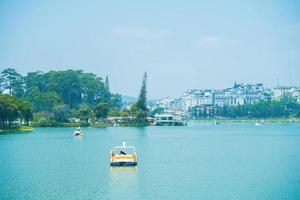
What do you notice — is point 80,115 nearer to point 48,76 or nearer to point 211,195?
point 48,76

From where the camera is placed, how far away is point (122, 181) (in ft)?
108

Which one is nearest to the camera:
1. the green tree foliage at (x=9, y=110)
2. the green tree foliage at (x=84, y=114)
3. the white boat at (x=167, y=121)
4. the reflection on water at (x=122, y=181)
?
the reflection on water at (x=122, y=181)

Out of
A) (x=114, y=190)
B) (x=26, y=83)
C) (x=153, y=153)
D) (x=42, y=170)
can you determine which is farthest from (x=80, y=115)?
(x=114, y=190)

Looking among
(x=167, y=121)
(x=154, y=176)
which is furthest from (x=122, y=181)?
(x=167, y=121)

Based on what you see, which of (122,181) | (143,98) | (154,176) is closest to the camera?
(122,181)

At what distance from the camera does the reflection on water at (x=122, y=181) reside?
2917 centimetres

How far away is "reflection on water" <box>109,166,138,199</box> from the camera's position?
29172 mm

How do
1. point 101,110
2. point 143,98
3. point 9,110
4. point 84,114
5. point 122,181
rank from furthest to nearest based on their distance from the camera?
point 143,98, point 101,110, point 84,114, point 9,110, point 122,181

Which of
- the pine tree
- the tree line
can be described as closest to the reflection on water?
the tree line

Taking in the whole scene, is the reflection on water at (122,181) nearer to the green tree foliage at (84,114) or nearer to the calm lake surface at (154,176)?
the calm lake surface at (154,176)

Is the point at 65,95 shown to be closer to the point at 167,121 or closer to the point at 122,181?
the point at 167,121

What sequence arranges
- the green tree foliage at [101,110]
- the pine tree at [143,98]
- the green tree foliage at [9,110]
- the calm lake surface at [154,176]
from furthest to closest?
the pine tree at [143,98] → the green tree foliage at [101,110] → the green tree foliage at [9,110] → the calm lake surface at [154,176]

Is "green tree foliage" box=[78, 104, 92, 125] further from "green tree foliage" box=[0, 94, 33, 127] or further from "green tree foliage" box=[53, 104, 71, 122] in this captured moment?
"green tree foliage" box=[0, 94, 33, 127]

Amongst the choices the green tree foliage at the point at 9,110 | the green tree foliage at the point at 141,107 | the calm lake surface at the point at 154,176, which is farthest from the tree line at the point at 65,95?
the calm lake surface at the point at 154,176
